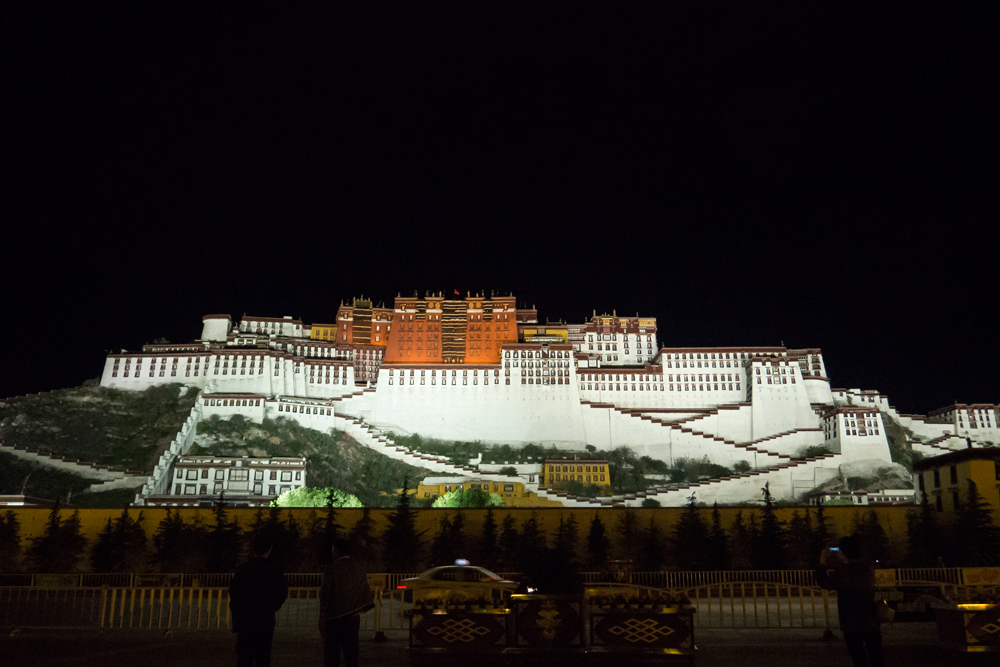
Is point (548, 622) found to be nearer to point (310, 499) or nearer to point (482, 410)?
point (310, 499)

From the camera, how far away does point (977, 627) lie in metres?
Answer: 9.16

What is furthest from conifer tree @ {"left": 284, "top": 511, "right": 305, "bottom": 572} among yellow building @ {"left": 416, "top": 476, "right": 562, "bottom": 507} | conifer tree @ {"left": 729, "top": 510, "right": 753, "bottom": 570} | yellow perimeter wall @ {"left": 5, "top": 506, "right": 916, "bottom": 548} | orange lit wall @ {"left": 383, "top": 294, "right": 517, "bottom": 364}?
orange lit wall @ {"left": 383, "top": 294, "right": 517, "bottom": 364}

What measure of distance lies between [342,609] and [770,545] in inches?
854

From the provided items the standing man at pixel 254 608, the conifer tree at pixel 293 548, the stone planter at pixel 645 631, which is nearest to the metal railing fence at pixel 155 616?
the stone planter at pixel 645 631

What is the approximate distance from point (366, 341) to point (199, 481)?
95.4 ft

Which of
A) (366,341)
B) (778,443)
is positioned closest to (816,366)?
(778,443)

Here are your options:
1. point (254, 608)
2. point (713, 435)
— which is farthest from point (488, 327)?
point (254, 608)

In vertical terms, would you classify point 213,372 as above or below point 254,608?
above

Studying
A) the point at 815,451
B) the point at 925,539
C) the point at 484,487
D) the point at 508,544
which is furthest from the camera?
the point at 815,451

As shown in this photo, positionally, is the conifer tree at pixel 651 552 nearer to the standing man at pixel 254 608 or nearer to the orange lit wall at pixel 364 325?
the standing man at pixel 254 608

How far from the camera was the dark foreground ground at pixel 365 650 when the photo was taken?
9.00 meters

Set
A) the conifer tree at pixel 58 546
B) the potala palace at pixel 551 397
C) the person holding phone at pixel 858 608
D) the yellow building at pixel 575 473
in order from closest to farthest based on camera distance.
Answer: the person holding phone at pixel 858 608 < the conifer tree at pixel 58 546 < the yellow building at pixel 575 473 < the potala palace at pixel 551 397

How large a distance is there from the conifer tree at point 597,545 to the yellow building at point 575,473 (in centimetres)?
2726

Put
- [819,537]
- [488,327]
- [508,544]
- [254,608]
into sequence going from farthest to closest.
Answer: [488,327], [508,544], [819,537], [254,608]
